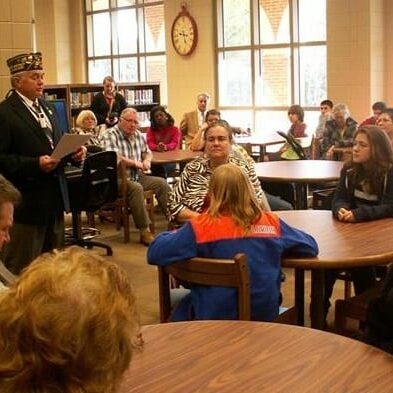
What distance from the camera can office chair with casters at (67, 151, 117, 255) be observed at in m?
5.52

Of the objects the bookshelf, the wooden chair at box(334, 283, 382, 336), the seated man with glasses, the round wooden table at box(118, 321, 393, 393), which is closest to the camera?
the round wooden table at box(118, 321, 393, 393)

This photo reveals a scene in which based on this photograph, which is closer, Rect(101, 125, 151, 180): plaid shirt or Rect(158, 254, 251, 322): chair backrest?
Rect(158, 254, 251, 322): chair backrest

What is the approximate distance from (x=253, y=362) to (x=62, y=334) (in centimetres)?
85

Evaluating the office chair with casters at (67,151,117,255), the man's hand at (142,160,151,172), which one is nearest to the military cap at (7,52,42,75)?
the office chair with casters at (67,151,117,255)

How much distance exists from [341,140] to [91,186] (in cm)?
364

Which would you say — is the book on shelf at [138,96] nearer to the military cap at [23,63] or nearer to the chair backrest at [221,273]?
the military cap at [23,63]

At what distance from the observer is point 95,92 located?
11.3 meters

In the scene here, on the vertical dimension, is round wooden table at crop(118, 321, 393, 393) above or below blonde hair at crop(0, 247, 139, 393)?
below

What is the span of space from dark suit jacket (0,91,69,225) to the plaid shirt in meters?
2.39

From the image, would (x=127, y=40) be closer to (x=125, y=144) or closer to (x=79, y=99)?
(x=79, y=99)

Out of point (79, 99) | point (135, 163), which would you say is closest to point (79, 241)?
point (135, 163)

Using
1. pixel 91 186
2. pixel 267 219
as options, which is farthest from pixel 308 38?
pixel 267 219

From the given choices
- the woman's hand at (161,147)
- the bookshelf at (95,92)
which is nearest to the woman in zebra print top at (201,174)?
the woman's hand at (161,147)

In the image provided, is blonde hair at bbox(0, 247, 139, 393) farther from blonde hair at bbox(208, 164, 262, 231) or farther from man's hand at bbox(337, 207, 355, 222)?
man's hand at bbox(337, 207, 355, 222)
